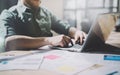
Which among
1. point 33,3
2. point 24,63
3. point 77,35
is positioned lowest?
point 24,63

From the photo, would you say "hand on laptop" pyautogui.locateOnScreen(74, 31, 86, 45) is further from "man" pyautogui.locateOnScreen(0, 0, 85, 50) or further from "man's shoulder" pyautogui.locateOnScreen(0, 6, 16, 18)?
"man's shoulder" pyautogui.locateOnScreen(0, 6, 16, 18)

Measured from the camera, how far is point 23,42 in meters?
1.65

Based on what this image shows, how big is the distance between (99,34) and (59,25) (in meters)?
0.36

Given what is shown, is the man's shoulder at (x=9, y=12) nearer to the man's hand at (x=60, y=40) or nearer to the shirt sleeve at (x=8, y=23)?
the shirt sleeve at (x=8, y=23)

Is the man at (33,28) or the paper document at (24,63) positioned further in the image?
the man at (33,28)

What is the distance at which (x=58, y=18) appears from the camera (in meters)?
1.74

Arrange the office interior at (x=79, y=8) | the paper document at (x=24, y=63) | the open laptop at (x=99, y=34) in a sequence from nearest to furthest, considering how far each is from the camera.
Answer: the paper document at (x=24, y=63) → the open laptop at (x=99, y=34) → the office interior at (x=79, y=8)

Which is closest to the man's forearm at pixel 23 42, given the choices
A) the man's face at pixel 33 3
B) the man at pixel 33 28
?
the man at pixel 33 28

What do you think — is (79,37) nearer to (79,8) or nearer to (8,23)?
(79,8)

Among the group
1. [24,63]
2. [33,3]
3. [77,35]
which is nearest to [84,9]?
[77,35]

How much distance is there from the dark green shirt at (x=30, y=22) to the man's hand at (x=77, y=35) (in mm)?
45

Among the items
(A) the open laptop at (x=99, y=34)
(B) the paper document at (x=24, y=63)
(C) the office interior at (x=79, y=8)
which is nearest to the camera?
(B) the paper document at (x=24, y=63)

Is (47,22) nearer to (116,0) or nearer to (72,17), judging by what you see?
(72,17)

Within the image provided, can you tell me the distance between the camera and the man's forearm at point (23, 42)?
1.65 meters
